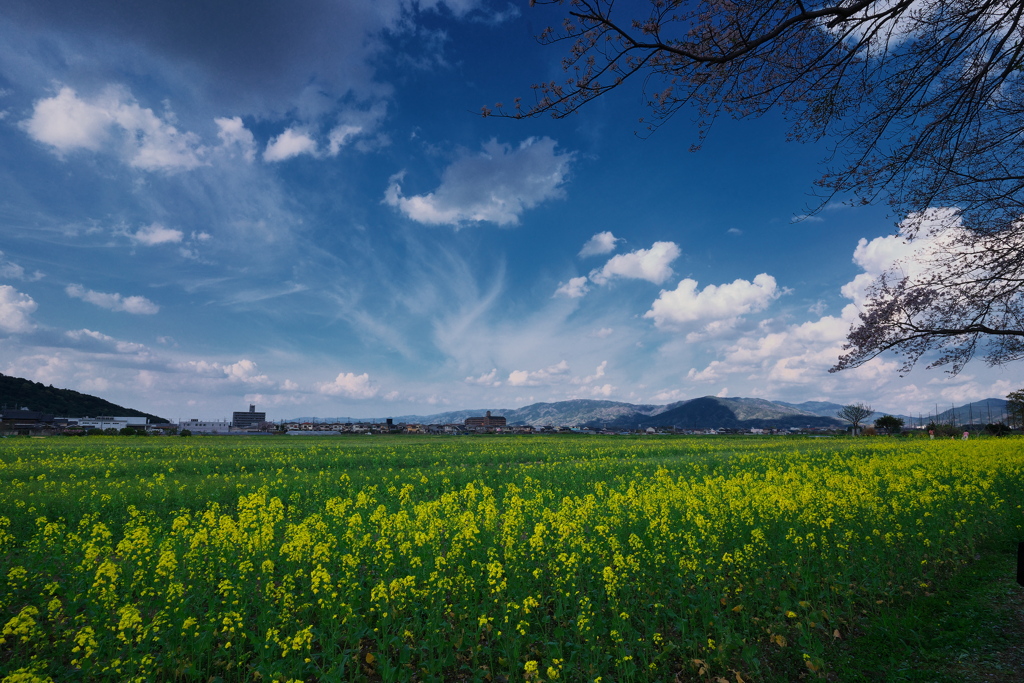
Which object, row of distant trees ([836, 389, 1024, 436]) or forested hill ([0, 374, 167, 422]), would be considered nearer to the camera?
row of distant trees ([836, 389, 1024, 436])

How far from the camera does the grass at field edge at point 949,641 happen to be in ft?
19.2

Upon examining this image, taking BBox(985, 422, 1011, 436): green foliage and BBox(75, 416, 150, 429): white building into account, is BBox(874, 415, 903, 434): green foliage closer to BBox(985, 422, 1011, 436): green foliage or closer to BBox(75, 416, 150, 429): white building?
BBox(985, 422, 1011, 436): green foliage

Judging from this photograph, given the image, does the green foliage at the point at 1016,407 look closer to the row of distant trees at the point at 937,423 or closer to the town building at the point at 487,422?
the row of distant trees at the point at 937,423

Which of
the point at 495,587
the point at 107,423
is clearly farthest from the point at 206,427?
the point at 495,587

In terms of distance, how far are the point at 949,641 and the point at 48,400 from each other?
242 metres

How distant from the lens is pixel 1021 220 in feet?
32.9

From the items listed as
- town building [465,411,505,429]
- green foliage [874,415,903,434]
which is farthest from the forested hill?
green foliage [874,415,903,434]

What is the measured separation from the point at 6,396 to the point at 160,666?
9017 inches

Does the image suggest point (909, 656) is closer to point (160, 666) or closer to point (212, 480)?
point (160, 666)

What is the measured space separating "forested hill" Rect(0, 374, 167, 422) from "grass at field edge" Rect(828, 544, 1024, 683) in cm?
22242

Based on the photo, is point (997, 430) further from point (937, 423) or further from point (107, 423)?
point (107, 423)

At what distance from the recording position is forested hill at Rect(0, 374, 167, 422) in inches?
6471

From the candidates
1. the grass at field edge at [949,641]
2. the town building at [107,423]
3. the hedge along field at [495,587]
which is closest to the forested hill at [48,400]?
the town building at [107,423]

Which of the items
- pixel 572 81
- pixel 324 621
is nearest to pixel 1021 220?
pixel 572 81
